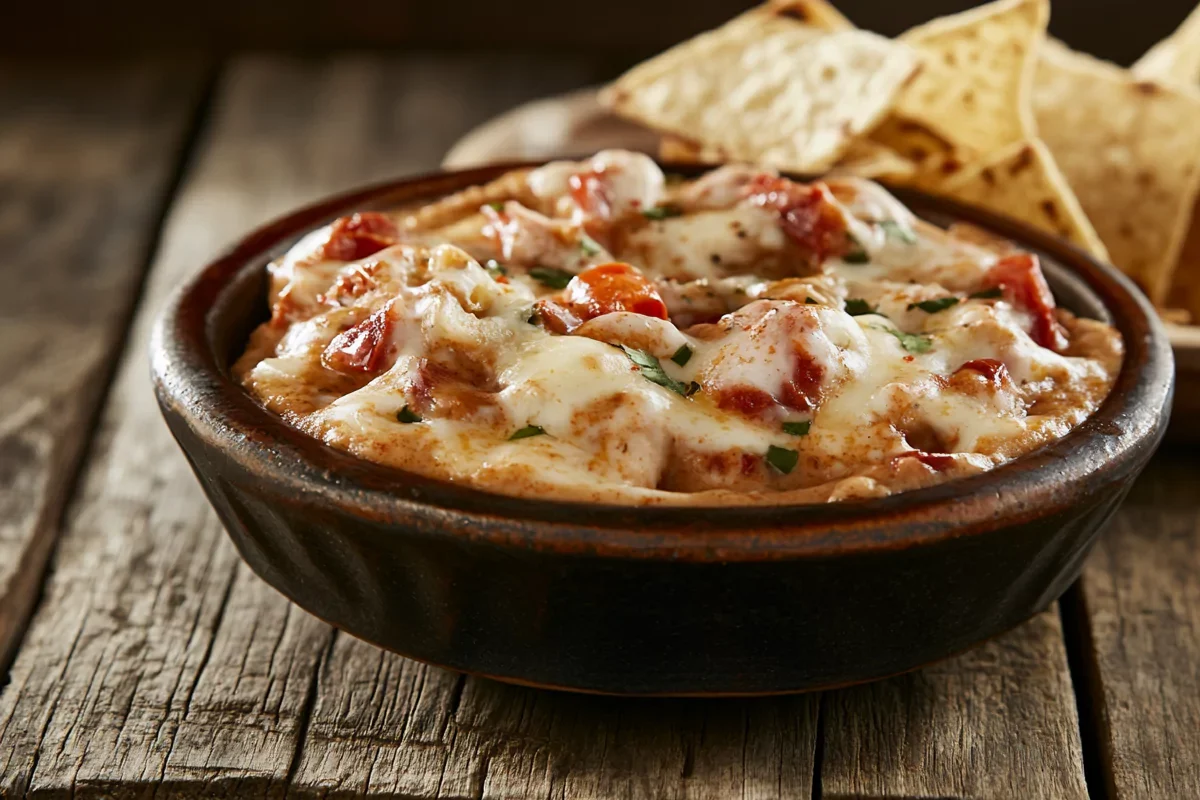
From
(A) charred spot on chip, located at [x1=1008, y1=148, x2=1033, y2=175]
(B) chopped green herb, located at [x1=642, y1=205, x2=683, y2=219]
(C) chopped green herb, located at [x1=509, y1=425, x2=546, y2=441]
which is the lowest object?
(A) charred spot on chip, located at [x1=1008, y1=148, x2=1033, y2=175]

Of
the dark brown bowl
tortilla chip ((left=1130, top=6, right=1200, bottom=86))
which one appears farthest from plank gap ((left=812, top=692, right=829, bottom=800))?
tortilla chip ((left=1130, top=6, right=1200, bottom=86))

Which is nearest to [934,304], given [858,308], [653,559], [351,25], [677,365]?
[858,308]

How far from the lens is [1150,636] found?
2863mm

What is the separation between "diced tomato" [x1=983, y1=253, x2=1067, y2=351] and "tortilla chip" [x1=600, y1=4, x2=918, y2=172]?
83 centimetres

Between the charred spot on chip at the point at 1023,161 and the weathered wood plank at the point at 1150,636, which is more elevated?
the charred spot on chip at the point at 1023,161

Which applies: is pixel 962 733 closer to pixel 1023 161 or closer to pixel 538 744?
pixel 538 744

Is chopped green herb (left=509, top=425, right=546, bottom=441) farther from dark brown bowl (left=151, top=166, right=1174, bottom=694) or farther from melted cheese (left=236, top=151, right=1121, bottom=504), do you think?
dark brown bowl (left=151, top=166, right=1174, bottom=694)

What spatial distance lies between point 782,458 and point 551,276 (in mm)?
691

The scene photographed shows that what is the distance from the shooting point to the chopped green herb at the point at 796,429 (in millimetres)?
2273

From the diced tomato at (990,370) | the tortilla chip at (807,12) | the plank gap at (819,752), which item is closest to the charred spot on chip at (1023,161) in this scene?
the tortilla chip at (807,12)

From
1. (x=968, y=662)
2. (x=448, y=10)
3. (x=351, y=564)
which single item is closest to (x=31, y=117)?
(x=448, y=10)

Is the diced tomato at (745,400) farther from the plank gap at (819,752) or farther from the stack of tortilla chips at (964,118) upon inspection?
the stack of tortilla chips at (964,118)

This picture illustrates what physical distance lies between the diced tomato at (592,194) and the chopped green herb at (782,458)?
86 centimetres

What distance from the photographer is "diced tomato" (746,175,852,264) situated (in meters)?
2.83
